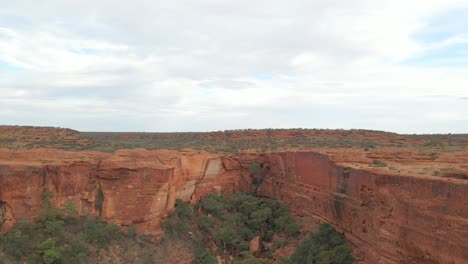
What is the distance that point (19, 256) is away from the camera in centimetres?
2122

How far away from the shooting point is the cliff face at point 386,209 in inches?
573

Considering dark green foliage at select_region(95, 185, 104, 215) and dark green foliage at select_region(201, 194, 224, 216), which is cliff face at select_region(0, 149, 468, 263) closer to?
dark green foliage at select_region(95, 185, 104, 215)

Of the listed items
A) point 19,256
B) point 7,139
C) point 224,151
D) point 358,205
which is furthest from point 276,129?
point 19,256

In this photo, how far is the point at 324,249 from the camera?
961 inches

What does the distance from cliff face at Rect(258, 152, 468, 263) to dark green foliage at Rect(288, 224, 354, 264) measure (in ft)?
1.82

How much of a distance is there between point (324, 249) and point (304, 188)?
231 inches

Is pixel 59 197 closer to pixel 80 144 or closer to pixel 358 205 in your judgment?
pixel 80 144

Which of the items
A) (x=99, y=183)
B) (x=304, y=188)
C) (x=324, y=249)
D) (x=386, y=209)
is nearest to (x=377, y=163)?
(x=386, y=209)

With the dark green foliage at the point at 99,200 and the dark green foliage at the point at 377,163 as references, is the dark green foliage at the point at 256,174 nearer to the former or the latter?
the dark green foliage at the point at 377,163

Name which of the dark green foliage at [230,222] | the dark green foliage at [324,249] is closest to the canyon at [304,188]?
the dark green foliage at [324,249]

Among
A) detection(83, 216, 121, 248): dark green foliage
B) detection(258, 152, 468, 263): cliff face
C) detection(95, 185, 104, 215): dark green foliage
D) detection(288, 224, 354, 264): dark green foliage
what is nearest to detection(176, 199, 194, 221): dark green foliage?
detection(83, 216, 121, 248): dark green foliage

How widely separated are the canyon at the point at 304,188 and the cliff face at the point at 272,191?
5 cm

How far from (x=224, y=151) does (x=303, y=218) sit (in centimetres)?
1101

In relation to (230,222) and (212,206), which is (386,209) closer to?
(230,222)
